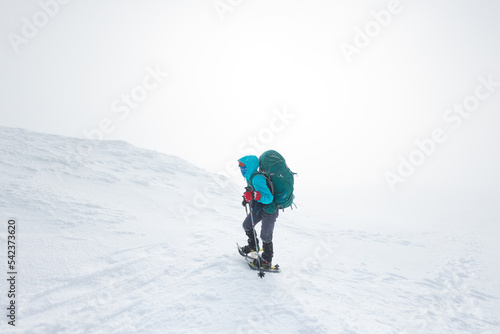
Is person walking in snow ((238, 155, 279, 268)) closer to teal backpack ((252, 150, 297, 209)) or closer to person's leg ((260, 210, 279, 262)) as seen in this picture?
person's leg ((260, 210, 279, 262))

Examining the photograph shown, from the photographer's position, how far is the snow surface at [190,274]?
151 inches

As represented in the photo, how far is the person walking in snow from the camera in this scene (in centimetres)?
510

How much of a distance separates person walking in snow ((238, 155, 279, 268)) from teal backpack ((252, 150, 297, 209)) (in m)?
0.14

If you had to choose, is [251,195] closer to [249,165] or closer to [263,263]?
[249,165]

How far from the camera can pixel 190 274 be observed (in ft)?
16.6

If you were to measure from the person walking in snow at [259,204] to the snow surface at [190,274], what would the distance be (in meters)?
0.55

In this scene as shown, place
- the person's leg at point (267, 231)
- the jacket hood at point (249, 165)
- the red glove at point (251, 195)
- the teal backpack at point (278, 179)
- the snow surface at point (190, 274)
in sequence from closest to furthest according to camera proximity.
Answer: the snow surface at point (190, 274), the red glove at point (251, 195), the teal backpack at point (278, 179), the jacket hood at point (249, 165), the person's leg at point (267, 231)

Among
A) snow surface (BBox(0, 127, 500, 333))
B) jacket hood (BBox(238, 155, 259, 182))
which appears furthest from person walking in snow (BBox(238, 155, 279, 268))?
snow surface (BBox(0, 127, 500, 333))

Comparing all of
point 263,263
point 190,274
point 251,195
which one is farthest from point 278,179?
point 190,274

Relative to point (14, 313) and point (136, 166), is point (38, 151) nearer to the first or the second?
point (136, 166)

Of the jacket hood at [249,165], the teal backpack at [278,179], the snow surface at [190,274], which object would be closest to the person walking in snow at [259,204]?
the jacket hood at [249,165]

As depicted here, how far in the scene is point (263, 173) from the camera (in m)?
5.21

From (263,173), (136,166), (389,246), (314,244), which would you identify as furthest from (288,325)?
(136,166)

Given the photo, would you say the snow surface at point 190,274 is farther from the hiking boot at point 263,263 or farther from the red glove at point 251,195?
the red glove at point 251,195
